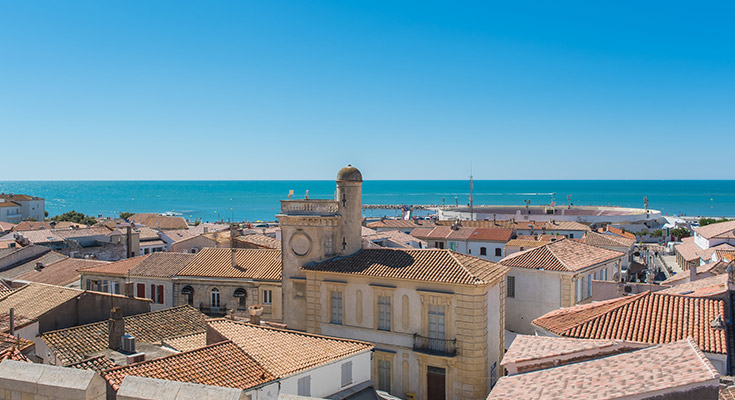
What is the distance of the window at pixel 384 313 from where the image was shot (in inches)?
1103

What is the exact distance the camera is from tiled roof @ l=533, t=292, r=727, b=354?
19047 millimetres

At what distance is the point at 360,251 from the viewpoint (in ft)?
104

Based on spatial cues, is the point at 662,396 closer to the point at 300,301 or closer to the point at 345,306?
the point at 345,306

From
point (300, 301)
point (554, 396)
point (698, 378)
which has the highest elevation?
point (698, 378)

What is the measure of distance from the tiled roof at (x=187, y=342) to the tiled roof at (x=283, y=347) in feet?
4.04

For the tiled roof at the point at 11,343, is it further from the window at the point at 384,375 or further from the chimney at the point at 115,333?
the window at the point at 384,375

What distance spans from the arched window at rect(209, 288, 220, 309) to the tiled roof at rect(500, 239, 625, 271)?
17675 millimetres

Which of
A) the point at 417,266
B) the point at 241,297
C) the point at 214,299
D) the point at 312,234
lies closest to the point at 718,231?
the point at 417,266

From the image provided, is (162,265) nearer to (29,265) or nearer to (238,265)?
(238,265)

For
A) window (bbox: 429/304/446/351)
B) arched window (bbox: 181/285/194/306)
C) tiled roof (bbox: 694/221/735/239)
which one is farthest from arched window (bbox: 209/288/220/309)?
tiled roof (bbox: 694/221/735/239)

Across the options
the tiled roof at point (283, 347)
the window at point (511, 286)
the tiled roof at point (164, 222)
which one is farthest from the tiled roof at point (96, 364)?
the tiled roof at point (164, 222)

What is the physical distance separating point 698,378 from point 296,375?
1079 centimetres

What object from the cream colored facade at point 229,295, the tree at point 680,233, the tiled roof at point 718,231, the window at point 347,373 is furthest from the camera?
the tree at point 680,233

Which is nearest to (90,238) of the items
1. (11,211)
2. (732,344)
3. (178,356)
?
(178,356)
